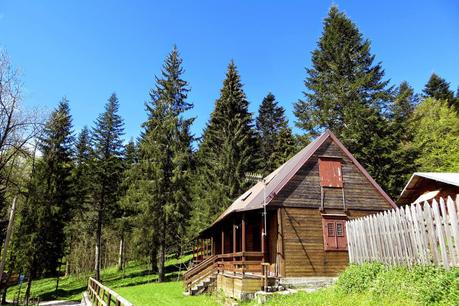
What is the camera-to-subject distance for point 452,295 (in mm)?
6734

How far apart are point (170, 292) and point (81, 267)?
22.8 meters

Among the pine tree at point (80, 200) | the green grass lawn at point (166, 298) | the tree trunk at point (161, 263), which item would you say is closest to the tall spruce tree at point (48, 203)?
the pine tree at point (80, 200)

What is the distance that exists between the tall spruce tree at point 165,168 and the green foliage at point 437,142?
19.2 m

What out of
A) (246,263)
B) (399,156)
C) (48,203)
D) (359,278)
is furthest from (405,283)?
(48,203)

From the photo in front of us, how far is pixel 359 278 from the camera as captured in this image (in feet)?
33.5

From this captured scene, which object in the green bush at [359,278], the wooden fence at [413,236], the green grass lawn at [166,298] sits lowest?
the green grass lawn at [166,298]

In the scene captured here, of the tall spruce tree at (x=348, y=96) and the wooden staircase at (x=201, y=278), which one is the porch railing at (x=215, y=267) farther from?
the tall spruce tree at (x=348, y=96)

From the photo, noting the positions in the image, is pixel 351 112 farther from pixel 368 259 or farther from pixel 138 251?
pixel 138 251

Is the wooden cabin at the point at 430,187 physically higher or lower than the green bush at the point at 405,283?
higher

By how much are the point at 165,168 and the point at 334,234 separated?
54.4 feet

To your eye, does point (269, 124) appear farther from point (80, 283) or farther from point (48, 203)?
point (80, 283)

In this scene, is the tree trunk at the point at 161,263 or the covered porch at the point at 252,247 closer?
the covered porch at the point at 252,247

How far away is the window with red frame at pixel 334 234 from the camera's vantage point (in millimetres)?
15984

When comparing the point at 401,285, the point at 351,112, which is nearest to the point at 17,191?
the point at 401,285
